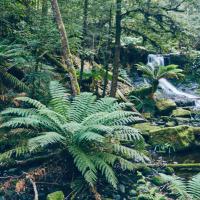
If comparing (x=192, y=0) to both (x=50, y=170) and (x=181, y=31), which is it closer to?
(x=181, y=31)

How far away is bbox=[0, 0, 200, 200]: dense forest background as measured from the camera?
5.46m

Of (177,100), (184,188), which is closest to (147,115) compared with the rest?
(177,100)

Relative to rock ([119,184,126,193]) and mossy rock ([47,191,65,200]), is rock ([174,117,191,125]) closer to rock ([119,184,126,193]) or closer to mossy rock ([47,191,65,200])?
rock ([119,184,126,193])

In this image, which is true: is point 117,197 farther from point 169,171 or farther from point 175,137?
point 175,137

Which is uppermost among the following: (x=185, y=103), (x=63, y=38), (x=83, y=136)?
(x=63, y=38)

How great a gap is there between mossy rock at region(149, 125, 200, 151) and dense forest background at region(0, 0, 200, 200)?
0.02m

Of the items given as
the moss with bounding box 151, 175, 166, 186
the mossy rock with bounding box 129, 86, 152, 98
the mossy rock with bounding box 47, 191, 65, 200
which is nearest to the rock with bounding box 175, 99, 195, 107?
the mossy rock with bounding box 129, 86, 152, 98

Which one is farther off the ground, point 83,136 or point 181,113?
point 83,136

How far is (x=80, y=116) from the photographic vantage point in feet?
22.1

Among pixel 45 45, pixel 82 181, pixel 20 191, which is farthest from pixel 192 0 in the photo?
pixel 20 191

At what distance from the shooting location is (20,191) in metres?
5.27

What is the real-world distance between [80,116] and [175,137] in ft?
9.02

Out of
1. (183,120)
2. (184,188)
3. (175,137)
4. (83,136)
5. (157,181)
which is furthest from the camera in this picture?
(183,120)

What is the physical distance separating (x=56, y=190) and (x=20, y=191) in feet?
1.95
